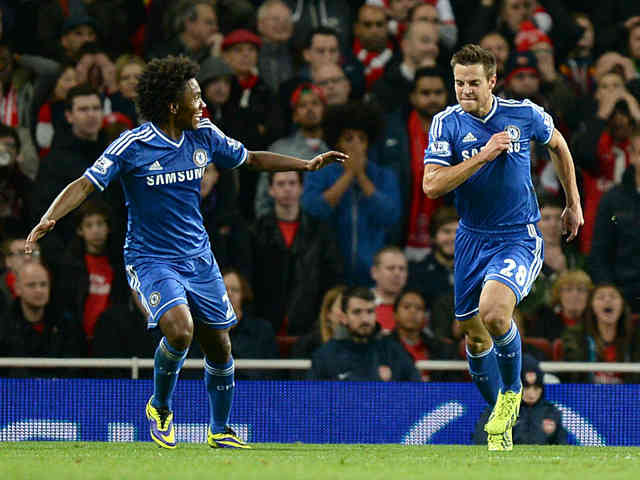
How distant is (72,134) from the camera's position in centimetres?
1217

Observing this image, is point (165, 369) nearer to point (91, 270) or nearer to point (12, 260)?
point (91, 270)

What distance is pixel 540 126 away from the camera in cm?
866

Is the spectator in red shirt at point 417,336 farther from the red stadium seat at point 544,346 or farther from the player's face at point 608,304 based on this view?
the player's face at point 608,304

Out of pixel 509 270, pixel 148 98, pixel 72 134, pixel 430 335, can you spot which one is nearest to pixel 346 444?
pixel 430 335

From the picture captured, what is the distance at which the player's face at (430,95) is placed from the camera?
495 inches

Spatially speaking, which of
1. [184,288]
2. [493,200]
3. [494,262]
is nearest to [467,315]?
[494,262]

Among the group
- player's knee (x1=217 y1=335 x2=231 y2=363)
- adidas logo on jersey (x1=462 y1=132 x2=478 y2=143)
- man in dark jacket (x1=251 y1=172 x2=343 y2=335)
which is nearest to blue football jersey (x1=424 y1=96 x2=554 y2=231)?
adidas logo on jersey (x1=462 y1=132 x2=478 y2=143)

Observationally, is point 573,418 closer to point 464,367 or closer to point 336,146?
point 464,367

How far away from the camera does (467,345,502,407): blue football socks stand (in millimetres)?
8938

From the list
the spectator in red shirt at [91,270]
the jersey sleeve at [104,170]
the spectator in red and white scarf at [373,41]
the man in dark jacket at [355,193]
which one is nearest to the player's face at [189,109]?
the jersey sleeve at [104,170]

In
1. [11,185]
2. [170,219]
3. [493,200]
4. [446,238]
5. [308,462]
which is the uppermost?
[11,185]

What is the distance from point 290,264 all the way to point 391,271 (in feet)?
3.10

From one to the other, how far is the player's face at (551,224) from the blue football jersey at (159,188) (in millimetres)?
4565

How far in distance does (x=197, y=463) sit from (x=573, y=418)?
13.0ft
